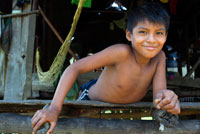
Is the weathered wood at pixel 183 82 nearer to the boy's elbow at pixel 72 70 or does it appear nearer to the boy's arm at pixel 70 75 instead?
the boy's arm at pixel 70 75

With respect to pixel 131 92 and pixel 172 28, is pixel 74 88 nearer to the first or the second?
pixel 131 92

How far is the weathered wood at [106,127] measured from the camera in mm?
1569

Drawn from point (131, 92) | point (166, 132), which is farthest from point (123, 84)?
point (166, 132)

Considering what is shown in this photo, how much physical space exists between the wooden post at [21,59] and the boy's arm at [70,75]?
4.38 ft

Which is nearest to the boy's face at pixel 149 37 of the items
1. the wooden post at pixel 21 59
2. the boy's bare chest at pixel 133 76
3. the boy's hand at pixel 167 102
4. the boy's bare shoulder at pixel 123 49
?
the boy's bare shoulder at pixel 123 49

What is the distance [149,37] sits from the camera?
170 centimetres

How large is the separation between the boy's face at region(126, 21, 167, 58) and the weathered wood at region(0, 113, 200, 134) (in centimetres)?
57

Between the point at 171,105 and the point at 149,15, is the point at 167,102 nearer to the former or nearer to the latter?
the point at 171,105

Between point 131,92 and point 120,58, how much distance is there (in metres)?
0.38

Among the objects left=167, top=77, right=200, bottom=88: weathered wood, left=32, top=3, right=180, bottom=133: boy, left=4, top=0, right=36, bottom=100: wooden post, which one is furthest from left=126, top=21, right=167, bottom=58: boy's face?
left=4, top=0, right=36, bottom=100: wooden post

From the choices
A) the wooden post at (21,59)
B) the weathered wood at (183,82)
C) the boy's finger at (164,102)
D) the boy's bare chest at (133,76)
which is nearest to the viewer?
the boy's finger at (164,102)

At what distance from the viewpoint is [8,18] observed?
294 centimetres

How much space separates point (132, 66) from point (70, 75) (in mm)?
624

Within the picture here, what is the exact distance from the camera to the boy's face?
1.71 meters
